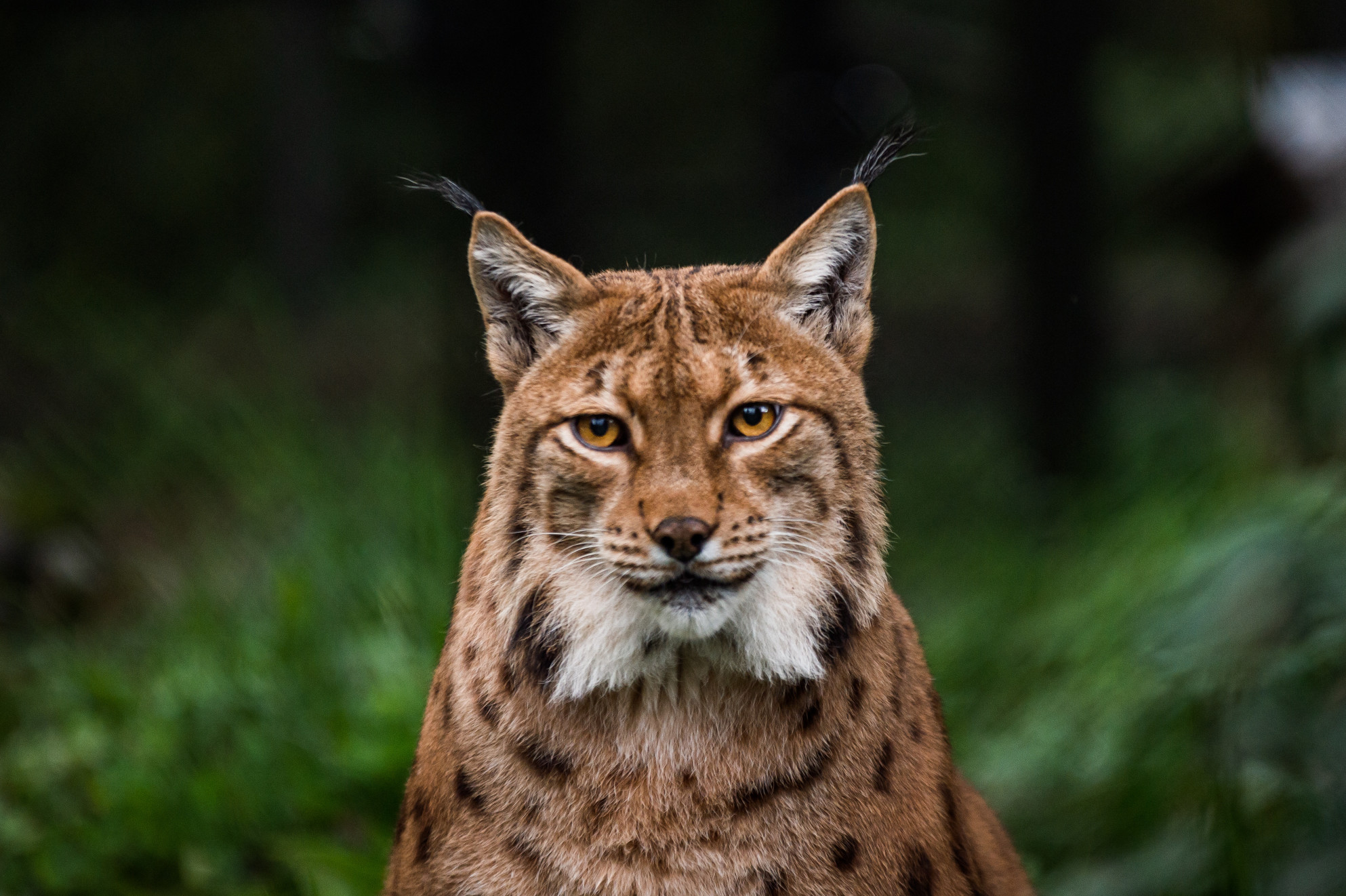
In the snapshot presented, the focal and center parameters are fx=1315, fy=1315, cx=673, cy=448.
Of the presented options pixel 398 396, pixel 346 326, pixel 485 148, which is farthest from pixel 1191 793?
pixel 346 326

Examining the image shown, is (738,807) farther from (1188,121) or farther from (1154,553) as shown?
(1188,121)

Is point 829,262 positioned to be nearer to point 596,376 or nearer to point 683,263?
point 596,376

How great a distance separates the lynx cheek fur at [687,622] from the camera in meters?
2.52

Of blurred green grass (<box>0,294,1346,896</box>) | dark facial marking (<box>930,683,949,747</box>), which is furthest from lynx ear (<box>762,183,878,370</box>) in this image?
blurred green grass (<box>0,294,1346,896</box>)

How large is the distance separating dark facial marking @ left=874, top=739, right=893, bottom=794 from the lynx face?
0.22 m

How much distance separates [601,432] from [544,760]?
0.66 metres

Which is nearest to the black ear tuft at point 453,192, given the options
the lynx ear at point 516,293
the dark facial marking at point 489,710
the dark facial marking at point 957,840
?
the lynx ear at point 516,293

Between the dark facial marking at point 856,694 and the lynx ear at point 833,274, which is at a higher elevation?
the lynx ear at point 833,274

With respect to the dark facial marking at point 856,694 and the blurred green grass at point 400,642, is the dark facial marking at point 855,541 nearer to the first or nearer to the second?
the dark facial marking at point 856,694

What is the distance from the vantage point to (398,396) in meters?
7.71

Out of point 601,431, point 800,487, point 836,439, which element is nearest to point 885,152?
point 836,439

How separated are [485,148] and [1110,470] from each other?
153 inches

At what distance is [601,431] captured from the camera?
262cm

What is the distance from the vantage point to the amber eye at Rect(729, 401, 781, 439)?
257 centimetres
